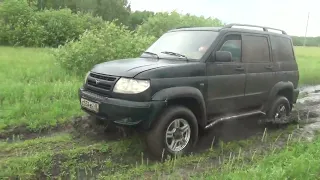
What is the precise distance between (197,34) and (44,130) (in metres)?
3.30

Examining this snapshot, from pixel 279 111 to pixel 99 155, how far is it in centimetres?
396

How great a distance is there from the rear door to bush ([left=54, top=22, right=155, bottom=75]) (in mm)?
5745

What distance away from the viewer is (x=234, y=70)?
5.69 metres

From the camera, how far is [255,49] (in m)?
6.21

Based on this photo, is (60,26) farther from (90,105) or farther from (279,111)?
(90,105)

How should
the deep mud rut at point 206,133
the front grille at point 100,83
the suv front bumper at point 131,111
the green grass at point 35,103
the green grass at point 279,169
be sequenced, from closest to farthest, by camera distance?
the green grass at point 279,169
the suv front bumper at point 131,111
the front grille at point 100,83
the deep mud rut at point 206,133
the green grass at point 35,103

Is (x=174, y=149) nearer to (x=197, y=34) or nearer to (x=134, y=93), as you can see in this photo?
(x=134, y=93)

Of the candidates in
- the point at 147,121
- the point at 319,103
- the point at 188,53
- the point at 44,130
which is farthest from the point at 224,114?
the point at 319,103

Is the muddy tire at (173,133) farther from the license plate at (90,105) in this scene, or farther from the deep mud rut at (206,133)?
the license plate at (90,105)

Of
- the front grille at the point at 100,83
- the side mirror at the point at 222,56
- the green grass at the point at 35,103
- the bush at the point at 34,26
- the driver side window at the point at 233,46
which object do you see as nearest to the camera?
the front grille at the point at 100,83

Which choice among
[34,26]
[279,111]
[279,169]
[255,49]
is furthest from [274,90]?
[34,26]

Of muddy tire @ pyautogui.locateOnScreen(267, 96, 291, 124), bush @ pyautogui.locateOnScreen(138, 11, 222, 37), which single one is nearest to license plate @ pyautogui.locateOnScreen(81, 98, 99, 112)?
muddy tire @ pyautogui.locateOnScreen(267, 96, 291, 124)

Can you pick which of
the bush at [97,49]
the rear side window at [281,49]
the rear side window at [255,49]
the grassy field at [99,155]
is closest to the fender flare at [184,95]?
the grassy field at [99,155]

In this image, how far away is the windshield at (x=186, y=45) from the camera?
539 centimetres
